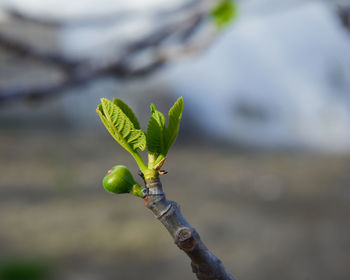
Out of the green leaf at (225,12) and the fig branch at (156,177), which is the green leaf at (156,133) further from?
the green leaf at (225,12)

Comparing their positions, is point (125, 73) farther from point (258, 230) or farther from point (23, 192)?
point (23, 192)

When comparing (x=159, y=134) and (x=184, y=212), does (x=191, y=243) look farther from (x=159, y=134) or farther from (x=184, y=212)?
(x=184, y=212)

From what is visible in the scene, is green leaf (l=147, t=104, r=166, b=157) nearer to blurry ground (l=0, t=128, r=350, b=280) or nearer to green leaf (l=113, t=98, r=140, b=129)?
green leaf (l=113, t=98, r=140, b=129)

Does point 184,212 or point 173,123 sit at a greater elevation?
point 184,212

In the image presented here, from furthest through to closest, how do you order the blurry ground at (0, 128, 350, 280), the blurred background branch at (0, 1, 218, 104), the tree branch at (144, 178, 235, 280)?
the blurry ground at (0, 128, 350, 280)
the blurred background branch at (0, 1, 218, 104)
the tree branch at (144, 178, 235, 280)

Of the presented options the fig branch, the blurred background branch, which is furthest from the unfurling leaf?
the blurred background branch

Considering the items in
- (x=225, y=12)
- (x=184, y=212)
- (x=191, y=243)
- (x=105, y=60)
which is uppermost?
(x=184, y=212)

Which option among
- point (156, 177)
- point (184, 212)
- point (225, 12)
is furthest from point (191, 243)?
point (184, 212)
